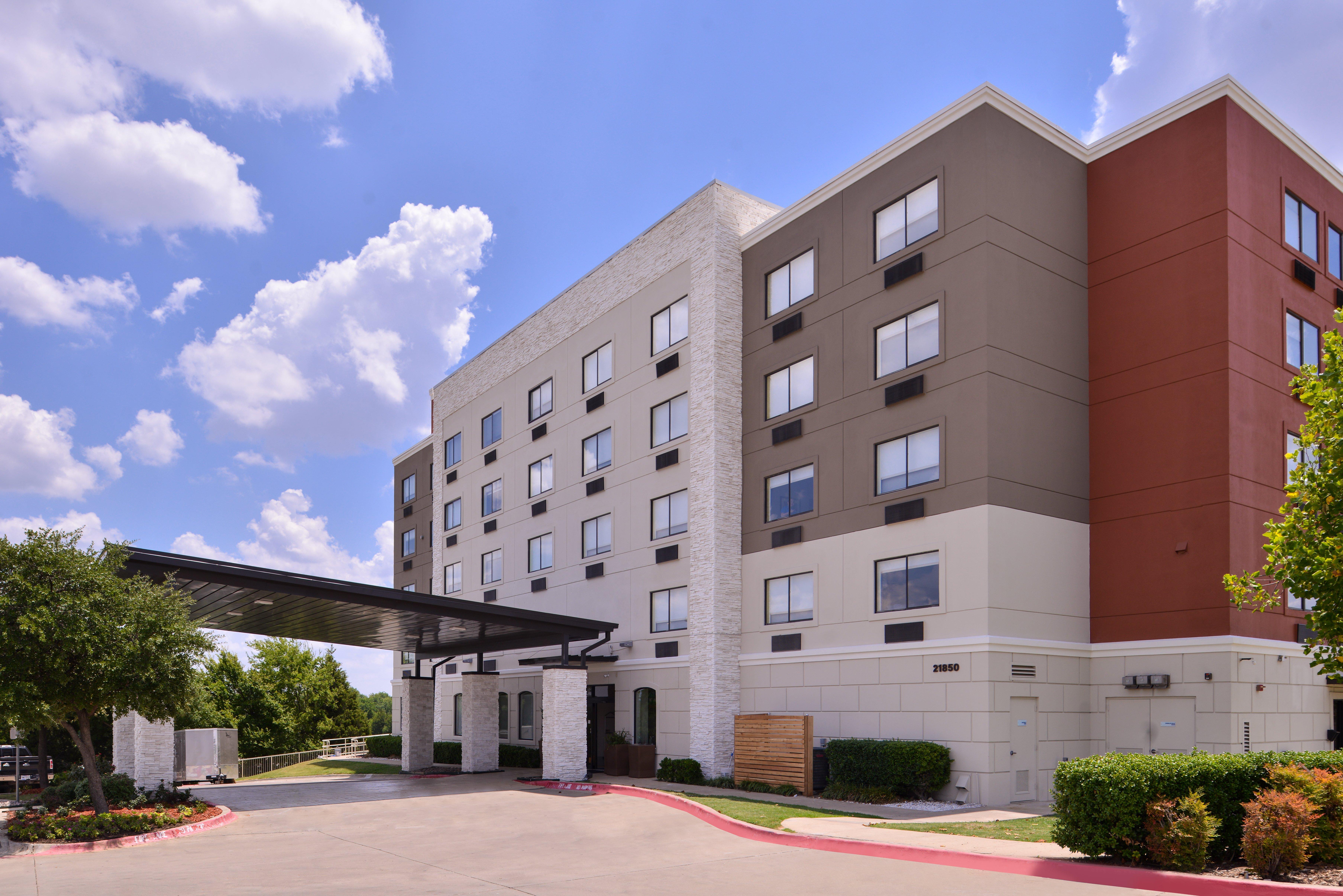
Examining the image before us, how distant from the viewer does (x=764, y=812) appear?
19203mm

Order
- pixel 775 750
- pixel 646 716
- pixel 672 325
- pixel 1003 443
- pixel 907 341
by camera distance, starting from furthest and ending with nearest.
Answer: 1. pixel 672 325
2. pixel 646 716
3. pixel 775 750
4. pixel 907 341
5. pixel 1003 443

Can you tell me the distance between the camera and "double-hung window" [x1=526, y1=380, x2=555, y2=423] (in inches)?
1513

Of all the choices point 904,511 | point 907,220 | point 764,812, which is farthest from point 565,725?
point 907,220

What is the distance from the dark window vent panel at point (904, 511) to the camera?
2339 cm

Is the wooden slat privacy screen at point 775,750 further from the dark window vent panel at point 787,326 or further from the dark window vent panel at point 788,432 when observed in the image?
the dark window vent panel at point 787,326

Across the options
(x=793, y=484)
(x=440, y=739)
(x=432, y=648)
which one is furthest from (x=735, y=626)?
(x=440, y=739)

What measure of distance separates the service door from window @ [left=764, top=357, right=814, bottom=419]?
31.3 ft

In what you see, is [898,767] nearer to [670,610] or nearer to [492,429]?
[670,610]

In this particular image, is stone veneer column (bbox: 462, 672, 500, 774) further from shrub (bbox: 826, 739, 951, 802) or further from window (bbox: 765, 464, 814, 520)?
shrub (bbox: 826, 739, 951, 802)

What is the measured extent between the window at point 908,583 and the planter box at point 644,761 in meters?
9.24

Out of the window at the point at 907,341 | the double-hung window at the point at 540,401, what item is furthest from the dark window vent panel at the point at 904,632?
the double-hung window at the point at 540,401

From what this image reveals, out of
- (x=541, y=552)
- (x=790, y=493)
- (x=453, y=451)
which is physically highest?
(x=453, y=451)

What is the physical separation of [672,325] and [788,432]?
6054 mm

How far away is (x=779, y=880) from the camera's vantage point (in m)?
12.4
